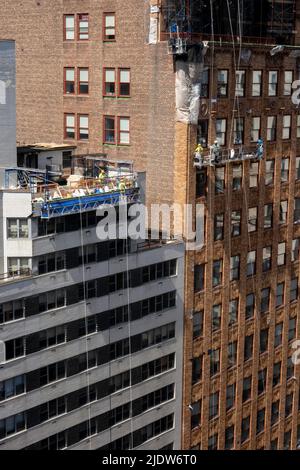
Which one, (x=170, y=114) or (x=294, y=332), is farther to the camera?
(x=294, y=332)

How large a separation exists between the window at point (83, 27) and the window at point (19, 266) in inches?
787

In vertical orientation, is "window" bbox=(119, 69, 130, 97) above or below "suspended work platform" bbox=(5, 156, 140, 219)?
above

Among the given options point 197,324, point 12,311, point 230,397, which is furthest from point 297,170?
point 12,311

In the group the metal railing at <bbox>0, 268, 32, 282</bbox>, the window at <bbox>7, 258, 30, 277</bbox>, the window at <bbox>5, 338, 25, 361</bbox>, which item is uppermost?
the window at <bbox>7, 258, 30, 277</bbox>

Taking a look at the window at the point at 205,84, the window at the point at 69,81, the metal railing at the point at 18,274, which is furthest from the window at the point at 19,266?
the window at the point at 69,81

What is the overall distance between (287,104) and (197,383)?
22.0 m

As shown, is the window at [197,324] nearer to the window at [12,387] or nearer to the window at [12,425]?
→ the window at [12,387]

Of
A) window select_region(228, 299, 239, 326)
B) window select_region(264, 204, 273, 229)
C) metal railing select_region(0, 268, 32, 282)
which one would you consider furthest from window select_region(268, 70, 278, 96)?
metal railing select_region(0, 268, 32, 282)

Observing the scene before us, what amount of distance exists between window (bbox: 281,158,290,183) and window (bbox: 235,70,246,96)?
7801 millimetres

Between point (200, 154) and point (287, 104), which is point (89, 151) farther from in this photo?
point (287, 104)

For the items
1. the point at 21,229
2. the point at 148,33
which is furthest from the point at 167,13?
the point at 21,229

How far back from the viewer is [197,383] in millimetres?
62625

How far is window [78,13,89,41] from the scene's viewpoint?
61.7 metres

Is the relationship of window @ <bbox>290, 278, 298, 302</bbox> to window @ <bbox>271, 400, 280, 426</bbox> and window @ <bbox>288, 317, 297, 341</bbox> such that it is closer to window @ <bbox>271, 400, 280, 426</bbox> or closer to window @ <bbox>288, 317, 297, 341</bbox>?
window @ <bbox>288, 317, 297, 341</bbox>
